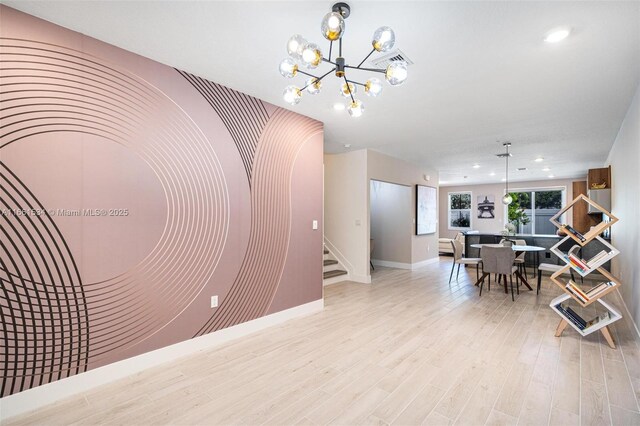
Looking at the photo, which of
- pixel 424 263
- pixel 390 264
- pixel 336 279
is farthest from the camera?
pixel 424 263

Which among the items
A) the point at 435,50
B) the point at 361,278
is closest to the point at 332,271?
the point at 361,278

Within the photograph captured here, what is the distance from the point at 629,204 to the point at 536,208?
26.8 ft

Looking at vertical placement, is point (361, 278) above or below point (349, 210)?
below

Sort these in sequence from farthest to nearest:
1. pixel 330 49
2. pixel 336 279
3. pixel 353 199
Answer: pixel 353 199
pixel 336 279
pixel 330 49

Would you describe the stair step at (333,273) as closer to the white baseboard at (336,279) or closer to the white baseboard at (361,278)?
the white baseboard at (336,279)

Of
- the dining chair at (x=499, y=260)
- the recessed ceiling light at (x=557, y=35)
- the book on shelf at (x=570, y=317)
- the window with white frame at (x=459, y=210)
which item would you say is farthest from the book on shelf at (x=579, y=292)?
the window with white frame at (x=459, y=210)

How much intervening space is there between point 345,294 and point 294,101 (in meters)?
3.72

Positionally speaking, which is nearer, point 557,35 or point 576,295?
point 557,35

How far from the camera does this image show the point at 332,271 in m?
6.32

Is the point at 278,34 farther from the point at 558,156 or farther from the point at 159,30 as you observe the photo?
the point at 558,156

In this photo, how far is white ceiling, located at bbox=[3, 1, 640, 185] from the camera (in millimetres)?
2062

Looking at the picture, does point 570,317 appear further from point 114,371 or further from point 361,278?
point 114,371

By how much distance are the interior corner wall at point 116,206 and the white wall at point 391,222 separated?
4827mm

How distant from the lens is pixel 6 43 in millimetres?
2057
